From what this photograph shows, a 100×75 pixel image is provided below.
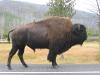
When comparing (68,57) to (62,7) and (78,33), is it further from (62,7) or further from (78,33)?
(78,33)

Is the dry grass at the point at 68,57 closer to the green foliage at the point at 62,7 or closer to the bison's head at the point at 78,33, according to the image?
the green foliage at the point at 62,7

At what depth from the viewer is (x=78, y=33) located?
11.5 meters

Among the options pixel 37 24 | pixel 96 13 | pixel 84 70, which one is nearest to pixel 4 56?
pixel 96 13

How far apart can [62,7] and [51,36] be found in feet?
29.6

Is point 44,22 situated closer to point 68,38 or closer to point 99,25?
point 68,38

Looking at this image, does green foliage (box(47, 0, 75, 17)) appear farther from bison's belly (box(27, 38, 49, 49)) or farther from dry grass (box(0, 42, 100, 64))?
bison's belly (box(27, 38, 49, 49))

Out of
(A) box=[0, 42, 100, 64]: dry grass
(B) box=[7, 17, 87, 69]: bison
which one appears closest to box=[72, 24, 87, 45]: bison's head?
(B) box=[7, 17, 87, 69]: bison

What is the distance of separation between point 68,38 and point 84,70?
6.57 ft

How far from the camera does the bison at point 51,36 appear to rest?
11555mm

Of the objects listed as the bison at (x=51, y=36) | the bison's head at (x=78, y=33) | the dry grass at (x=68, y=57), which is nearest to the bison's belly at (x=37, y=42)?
the bison at (x=51, y=36)

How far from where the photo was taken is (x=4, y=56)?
18938 mm

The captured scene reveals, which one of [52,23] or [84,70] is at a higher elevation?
[52,23]

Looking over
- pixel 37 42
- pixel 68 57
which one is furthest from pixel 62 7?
pixel 37 42

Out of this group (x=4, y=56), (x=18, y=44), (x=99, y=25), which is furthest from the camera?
(x=99, y=25)
